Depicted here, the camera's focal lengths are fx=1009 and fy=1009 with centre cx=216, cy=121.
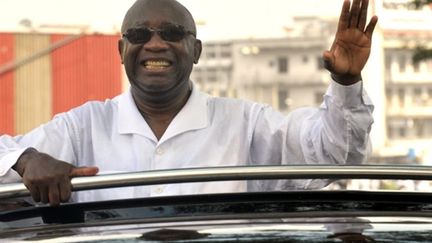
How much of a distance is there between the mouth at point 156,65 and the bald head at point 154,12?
119 millimetres

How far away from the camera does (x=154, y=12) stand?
2.90 metres

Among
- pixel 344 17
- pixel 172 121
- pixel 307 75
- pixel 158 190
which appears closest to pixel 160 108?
pixel 172 121

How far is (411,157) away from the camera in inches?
2062

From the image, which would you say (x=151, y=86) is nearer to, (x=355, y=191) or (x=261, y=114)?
(x=261, y=114)

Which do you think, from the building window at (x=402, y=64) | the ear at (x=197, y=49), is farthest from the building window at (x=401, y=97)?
the ear at (x=197, y=49)

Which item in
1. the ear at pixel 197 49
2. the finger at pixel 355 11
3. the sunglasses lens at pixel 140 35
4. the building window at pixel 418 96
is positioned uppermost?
the finger at pixel 355 11

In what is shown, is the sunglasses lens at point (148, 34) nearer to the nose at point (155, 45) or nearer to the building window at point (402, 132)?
the nose at point (155, 45)

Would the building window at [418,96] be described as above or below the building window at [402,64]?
below

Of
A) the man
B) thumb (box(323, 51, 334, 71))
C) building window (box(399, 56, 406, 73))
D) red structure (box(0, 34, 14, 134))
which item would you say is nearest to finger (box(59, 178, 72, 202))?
the man

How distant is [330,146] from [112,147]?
0.62 metres

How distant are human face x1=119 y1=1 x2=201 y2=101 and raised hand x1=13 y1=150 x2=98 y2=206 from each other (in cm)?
57

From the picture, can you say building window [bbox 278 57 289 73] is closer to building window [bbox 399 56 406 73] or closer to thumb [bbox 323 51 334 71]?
building window [bbox 399 56 406 73]

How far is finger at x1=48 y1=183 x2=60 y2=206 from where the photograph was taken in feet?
7.30

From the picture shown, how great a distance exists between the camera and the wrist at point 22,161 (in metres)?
2.49
